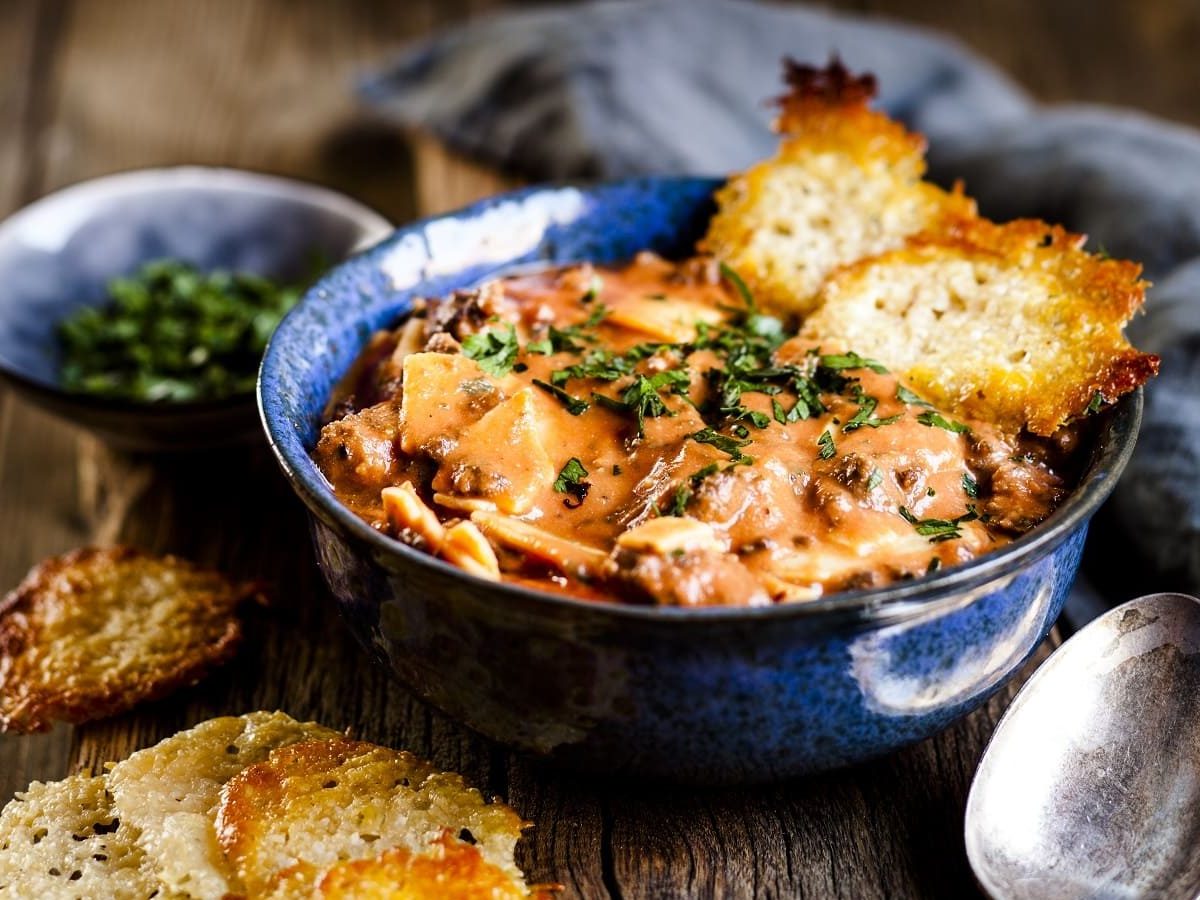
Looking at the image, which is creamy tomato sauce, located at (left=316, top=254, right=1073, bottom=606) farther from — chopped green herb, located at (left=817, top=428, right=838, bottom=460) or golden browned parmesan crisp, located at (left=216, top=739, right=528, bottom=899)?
golden browned parmesan crisp, located at (left=216, top=739, right=528, bottom=899)

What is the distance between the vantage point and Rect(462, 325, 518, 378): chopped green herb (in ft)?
11.8

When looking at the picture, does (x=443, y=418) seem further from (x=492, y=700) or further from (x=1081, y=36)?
(x=1081, y=36)

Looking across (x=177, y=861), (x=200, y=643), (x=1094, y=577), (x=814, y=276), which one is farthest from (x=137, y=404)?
(x=1094, y=577)

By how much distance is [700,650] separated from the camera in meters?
2.75

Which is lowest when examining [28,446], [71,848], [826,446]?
[28,446]

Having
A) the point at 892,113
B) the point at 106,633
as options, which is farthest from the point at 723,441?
the point at 892,113

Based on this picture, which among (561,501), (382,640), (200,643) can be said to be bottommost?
(200,643)

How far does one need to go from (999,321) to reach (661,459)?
1.15 m

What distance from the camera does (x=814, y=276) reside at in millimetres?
4156

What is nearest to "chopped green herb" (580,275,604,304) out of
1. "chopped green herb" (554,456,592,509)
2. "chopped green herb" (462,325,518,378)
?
"chopped green herb" (462,325,518,378)

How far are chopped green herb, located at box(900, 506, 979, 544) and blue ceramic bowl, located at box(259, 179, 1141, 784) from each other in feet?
0.64

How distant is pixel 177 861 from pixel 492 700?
78cm

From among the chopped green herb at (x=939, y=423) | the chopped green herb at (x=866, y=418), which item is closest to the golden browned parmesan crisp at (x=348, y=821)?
the chopped green herb at (x=866, y=418)

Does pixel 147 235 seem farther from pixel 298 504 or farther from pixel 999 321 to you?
pixel 999 321
